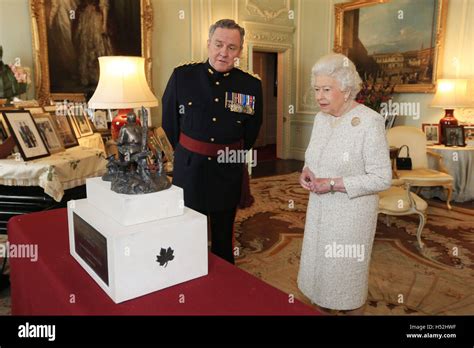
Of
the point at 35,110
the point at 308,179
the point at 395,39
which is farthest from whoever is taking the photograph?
A: the point at 395,39

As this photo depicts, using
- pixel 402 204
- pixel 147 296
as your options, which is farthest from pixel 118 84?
pixel 402 204

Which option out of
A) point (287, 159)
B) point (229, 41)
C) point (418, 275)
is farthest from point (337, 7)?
point (229, 41)

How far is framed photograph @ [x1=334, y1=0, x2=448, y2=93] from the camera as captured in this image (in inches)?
263

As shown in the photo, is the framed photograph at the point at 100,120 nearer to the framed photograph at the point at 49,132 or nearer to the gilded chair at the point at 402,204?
the framed photograph at the point at 49,132

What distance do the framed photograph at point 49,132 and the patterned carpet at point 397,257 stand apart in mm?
1117

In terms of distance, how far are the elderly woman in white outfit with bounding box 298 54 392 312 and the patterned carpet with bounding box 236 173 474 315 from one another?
0.37m

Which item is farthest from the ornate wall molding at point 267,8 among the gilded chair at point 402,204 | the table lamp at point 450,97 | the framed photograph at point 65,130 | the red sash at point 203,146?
the red sash at point 203,146

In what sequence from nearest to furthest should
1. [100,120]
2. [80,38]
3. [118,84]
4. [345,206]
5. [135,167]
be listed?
[135,167] < [345,206] < [118,84] < [100,120] < [80,38]

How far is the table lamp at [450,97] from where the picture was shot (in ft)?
19.2

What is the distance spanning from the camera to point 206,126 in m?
2.42

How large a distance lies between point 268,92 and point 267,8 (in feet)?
11.4

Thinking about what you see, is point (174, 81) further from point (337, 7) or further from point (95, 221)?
point (337, 7)

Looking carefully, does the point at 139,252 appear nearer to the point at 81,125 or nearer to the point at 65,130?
the point at 65,130

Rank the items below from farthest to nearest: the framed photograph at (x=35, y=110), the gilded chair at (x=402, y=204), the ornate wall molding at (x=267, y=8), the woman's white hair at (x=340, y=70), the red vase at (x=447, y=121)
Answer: the ornate wall molding at (x=267, y=8) < the red vase at (x=447, y=121) < the gilded chair at (x=402, y=204) < the framed photograph at (x=35, y=110) < the woman's white hair at (x=340, y=70)
